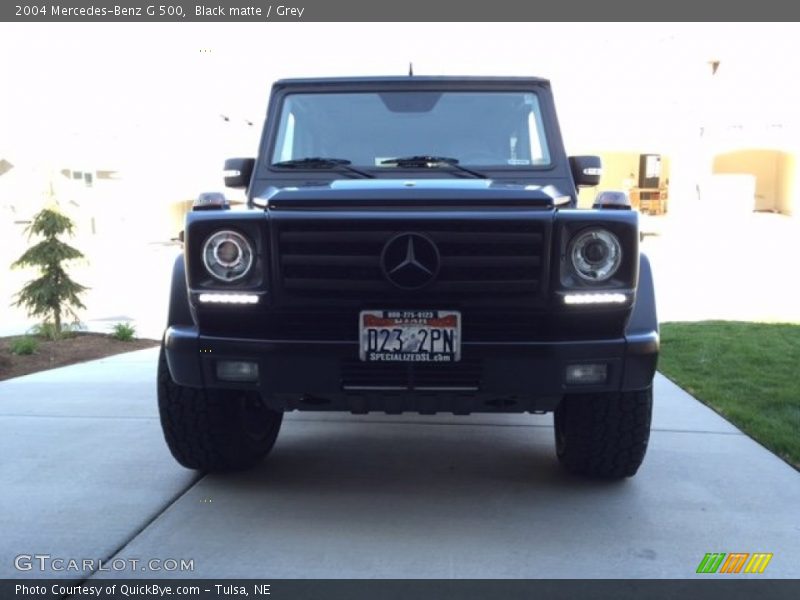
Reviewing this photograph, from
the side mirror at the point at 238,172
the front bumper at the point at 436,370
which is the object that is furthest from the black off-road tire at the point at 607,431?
the side mirror at the point at 238,172

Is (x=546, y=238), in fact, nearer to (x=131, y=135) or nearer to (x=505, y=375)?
(x=505, y=375)

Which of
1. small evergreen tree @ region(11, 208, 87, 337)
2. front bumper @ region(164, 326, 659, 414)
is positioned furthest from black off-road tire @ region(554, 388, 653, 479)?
small evergreen tree @ region(11, 208, 87, 337)

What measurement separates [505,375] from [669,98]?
2442cm

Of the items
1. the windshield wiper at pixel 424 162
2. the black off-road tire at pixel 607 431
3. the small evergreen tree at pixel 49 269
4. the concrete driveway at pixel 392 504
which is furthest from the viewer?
the small evergreen tree at pixel 49 269

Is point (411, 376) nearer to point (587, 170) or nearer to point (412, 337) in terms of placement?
point (412, 337)

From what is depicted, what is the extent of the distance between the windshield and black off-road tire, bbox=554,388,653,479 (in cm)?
135

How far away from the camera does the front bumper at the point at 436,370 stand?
321 centimetres

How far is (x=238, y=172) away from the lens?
4.32 m

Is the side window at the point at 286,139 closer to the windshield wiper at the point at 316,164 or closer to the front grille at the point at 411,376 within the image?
the windshield wiper at the point at 316,164

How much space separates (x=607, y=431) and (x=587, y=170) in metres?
1.40

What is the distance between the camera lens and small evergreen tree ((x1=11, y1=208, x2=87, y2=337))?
325 inches

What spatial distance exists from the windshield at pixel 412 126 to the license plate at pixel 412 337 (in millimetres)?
1306
